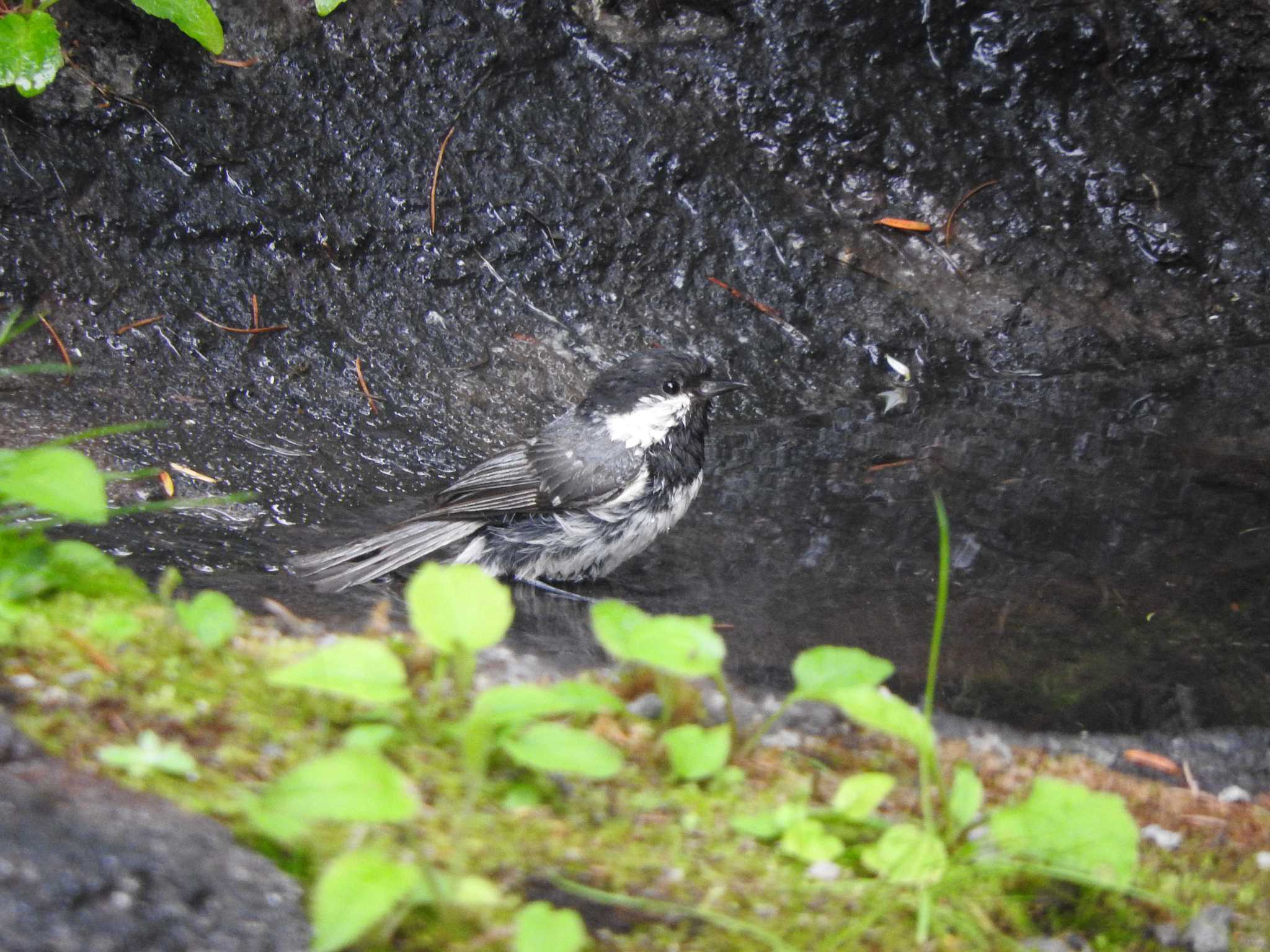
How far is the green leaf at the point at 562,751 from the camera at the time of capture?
1.72m

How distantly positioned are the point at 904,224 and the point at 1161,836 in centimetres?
385

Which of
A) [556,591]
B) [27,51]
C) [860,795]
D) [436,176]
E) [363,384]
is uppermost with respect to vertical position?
[27,51]

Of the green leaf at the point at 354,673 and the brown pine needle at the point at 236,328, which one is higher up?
the brown pine needle at the point at 236,328

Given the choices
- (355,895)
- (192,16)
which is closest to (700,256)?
(192,16)

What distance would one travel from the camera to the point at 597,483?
4.35 m

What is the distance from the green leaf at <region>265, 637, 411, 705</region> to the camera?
1.71 m

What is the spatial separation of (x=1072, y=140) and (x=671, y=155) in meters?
2.02

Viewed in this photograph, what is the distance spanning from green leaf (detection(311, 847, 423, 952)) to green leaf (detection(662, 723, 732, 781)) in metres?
0.65

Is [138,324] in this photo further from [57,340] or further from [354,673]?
[354,673]

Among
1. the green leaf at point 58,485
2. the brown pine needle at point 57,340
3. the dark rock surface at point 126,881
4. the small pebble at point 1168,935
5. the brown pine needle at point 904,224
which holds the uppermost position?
the brown pine needle at point 904,224

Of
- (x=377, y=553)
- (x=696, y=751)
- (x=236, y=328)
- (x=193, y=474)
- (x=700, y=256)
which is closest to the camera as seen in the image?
(x=696, y=751)

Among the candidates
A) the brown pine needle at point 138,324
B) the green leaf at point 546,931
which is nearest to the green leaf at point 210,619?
the green leaf at point 546,931

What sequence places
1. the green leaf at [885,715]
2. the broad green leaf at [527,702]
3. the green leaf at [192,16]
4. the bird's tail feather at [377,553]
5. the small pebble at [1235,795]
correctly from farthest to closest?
the green leaf at [192,16] < the bird's tail feather at [377,553] < the small pebble at [1235,795] < the green leaf at [885,715] < the broad green leaf at [527,702]

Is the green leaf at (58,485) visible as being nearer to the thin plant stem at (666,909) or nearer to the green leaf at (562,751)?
the green leaf at (562,751)
